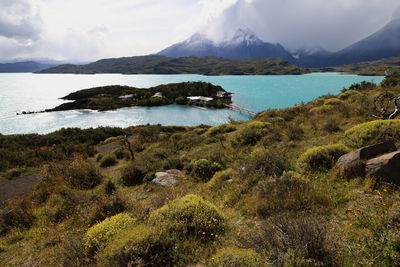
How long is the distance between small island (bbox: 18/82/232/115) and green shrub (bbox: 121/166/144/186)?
2670 inches

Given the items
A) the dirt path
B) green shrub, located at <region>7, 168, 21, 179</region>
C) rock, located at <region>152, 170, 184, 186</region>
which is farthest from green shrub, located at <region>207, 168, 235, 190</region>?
green shrub, located at <region>7, 168, 21, 179</region>

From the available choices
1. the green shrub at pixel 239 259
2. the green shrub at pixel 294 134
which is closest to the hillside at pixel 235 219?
the green shrub at pixel 239 259

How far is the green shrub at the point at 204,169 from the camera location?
31.7ft

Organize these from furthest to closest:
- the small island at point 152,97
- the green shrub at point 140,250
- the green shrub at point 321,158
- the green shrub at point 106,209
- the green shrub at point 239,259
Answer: the small island at point 152,97, the green shrub at point 321,158, the green shrub at point 106,209, the green shrub at point 140,250, the green shrub at point 239,259

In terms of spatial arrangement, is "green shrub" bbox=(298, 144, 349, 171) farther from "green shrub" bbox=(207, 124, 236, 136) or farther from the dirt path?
the dirt path

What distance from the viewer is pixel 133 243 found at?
3830 mm

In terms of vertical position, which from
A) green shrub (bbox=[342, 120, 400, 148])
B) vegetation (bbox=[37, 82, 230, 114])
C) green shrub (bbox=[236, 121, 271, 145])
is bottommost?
green shrub (bbox=[236, 121, 271, 145])

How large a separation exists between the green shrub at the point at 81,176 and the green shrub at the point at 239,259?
1008 cm

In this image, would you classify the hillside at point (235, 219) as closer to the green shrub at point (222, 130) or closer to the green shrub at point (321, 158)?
the green shrub at point (321, 158)

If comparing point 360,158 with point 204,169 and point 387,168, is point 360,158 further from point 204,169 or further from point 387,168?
point 204,169

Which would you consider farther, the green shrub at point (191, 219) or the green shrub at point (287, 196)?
Result: the green shrub at point (287, 196)

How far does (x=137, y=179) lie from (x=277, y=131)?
9890 millimetres

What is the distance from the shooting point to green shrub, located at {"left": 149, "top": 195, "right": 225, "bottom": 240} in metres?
4.53

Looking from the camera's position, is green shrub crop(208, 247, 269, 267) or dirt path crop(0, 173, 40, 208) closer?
green shrub crop(208, 247, 269, 267)
